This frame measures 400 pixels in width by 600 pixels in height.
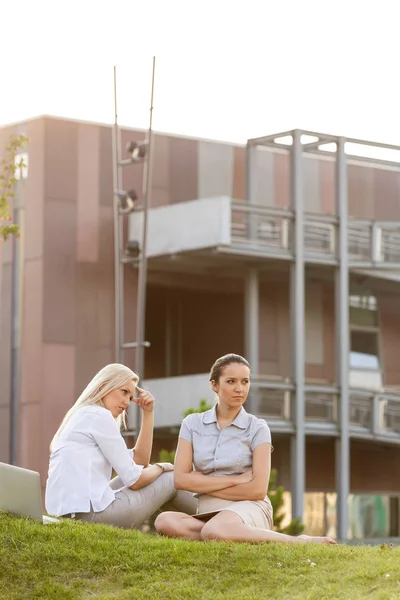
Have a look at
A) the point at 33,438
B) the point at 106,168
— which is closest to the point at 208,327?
the point at 106,168

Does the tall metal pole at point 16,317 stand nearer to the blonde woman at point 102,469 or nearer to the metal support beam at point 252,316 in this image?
the metal support beam at point 252,316

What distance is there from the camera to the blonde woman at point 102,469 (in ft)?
37.4

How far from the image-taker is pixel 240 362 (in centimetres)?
1142

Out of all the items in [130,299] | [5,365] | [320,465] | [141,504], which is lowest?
[320,465]

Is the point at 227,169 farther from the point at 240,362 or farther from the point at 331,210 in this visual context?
the point at 240,362

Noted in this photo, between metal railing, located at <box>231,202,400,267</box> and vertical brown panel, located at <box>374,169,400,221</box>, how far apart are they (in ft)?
10.2

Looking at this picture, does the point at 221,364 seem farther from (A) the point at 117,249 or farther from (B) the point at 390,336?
(B) the point at 390,336

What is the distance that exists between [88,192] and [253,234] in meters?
3.69

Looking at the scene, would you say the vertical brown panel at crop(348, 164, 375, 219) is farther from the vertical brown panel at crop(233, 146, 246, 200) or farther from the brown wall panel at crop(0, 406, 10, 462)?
the brown wall panel at crop(0, 406, 10, 462)

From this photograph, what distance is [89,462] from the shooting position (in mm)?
11398

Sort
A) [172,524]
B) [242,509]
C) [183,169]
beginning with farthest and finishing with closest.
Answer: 1. [183,169]
2. [172,524]
3. [242,509]

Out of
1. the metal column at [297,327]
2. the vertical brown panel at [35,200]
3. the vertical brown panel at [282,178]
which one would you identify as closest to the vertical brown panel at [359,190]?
the vertical brown panel at [282,178]

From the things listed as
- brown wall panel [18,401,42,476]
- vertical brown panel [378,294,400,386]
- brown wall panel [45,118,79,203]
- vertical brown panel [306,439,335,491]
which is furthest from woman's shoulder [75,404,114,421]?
vertical brown panel [378,294,400,386]

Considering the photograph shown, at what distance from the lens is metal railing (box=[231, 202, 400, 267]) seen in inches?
1134
